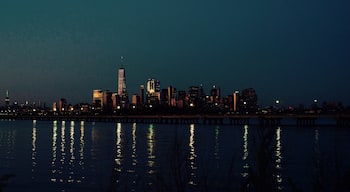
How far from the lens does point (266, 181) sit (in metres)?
4.32

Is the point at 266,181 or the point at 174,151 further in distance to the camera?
the point at 174,151

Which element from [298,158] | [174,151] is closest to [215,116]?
[298,158]

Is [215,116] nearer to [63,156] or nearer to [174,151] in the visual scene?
[63,156]

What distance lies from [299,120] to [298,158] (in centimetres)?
9854

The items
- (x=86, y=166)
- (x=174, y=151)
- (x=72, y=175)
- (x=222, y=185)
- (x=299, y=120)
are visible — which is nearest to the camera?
(x=174, y=151)

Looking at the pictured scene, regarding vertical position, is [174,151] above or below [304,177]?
above

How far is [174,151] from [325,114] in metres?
132

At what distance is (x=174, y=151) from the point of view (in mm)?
5941

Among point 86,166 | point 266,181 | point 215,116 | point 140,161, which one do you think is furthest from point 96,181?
point 215,116

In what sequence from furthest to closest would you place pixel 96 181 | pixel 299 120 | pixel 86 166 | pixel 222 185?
1. pixel 299 120
2. pixel 86 166
3. pixel 96 181
4. pixel 222 185

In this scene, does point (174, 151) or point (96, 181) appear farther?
point (96, 181)

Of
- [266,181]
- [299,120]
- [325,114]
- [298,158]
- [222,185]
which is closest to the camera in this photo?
[266,181]

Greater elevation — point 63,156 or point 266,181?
point 266,181

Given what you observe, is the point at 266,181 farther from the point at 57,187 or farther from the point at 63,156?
the point at 63,156
